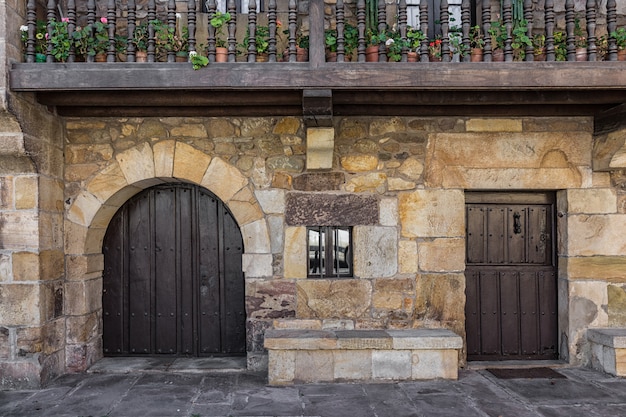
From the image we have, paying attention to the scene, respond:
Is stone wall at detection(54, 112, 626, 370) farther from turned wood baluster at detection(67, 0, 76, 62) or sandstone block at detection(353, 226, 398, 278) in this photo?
turned wood baluster at detection(67, 0, 76, 62)

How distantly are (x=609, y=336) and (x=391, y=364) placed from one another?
196 centimetres

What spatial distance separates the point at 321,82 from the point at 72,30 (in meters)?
2.03

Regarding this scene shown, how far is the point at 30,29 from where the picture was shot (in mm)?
3910

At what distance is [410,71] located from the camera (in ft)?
12.6

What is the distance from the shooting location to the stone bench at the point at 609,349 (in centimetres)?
430

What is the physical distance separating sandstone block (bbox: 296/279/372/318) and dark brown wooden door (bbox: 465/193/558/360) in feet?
3.79

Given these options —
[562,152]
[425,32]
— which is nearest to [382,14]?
[425,32]

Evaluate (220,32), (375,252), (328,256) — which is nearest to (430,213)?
(375,252)

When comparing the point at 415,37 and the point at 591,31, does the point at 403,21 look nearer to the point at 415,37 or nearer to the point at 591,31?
the point at 415,37

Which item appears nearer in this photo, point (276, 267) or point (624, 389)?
point (624, 389)

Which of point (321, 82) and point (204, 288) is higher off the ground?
point (321, 82)

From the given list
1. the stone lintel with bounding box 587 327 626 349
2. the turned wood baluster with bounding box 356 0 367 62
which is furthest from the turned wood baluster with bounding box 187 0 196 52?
the stone lintel with bounding box 587 327 626 349

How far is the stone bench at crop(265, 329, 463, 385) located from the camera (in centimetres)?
416

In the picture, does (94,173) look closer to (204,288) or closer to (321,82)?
(204,288)
